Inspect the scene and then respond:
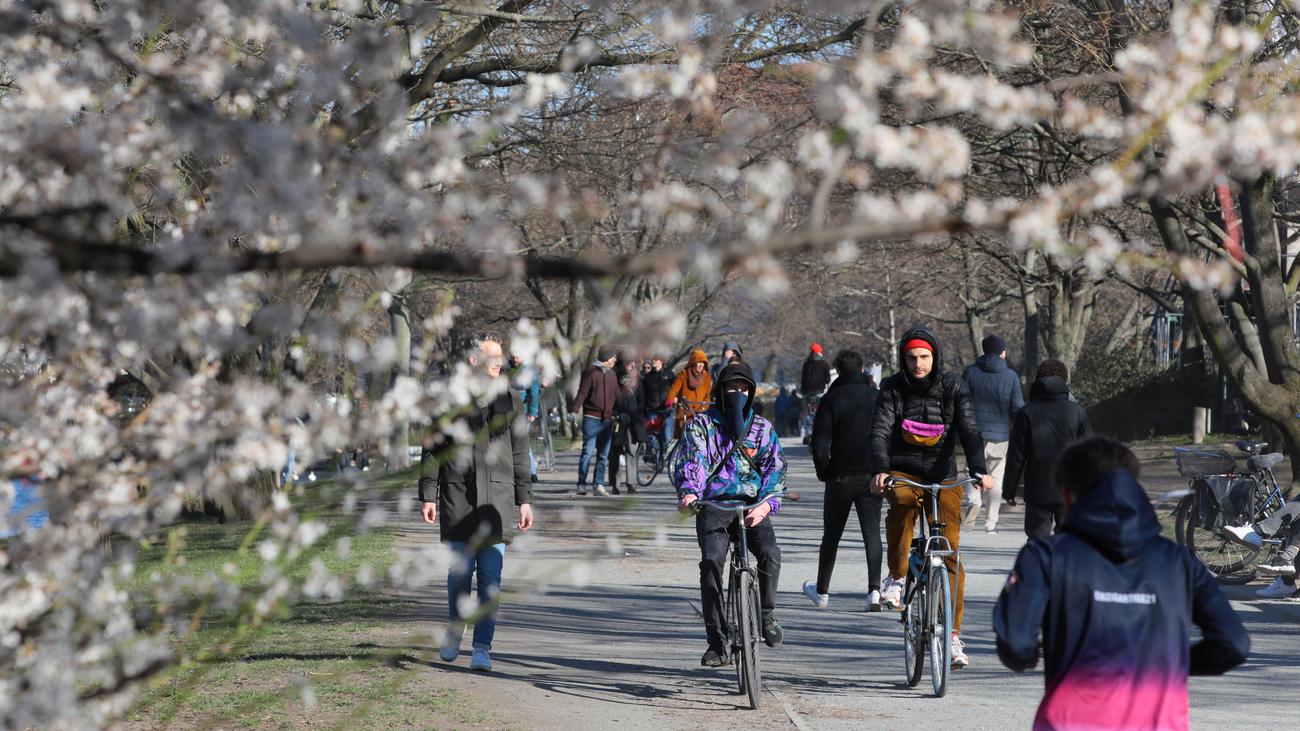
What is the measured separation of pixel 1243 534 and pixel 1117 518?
884cm

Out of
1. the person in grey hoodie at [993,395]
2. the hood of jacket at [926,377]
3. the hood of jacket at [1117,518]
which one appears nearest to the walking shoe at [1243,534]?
the person in grey hoodie at [993,395]

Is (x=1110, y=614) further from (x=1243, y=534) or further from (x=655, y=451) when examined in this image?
(x=655, y=451)

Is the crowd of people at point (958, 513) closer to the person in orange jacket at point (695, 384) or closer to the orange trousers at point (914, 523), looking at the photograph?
the orange trousers at point (914, 523)

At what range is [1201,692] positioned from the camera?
322 inches

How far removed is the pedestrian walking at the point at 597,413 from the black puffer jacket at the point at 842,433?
9.95m

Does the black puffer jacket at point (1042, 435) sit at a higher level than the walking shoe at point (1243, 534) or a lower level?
higher

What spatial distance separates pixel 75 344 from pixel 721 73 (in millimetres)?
8791

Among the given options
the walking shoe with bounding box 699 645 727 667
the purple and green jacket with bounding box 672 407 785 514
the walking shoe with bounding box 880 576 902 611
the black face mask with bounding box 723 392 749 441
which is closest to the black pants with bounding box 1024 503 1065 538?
the walking shoe with bounding box 880 576 902 611

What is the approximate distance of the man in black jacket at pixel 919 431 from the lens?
8.91 meters

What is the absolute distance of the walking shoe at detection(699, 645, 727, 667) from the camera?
28.2 ft

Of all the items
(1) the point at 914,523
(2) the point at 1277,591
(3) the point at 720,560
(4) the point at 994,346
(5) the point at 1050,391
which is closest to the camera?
(3) the point at 720,560

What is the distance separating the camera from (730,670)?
29.3 feet

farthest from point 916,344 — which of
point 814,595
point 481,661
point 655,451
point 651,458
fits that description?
point 651,458

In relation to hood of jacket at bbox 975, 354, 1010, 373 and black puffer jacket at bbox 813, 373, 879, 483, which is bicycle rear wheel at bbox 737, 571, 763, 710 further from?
hood of jacket at bbox 975, 354, 1010, 373
